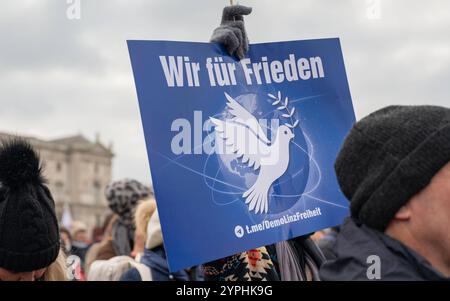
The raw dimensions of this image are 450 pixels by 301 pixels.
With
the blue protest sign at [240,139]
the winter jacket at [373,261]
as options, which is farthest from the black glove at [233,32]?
the winter jacket at [373,261]

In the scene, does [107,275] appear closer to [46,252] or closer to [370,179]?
[46,252]

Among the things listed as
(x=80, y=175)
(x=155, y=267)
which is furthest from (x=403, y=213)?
(x=80, y=175)

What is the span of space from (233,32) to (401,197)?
3.47 ft

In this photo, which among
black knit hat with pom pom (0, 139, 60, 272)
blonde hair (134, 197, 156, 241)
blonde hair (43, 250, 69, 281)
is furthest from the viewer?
blonde hair (134, 197, 156, 241)

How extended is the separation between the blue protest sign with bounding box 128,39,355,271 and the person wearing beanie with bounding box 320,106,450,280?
28.0 inches

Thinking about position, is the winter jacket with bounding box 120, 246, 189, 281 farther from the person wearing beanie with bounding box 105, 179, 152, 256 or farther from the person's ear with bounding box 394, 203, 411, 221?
the person's ear with bounding box 394, 203, 411, 221

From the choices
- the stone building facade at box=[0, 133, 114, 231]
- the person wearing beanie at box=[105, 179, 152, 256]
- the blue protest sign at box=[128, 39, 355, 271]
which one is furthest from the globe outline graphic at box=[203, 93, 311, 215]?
the stone building facade at box=[0, 133, 114, 231]

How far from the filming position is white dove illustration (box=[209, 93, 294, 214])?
2.98 metres

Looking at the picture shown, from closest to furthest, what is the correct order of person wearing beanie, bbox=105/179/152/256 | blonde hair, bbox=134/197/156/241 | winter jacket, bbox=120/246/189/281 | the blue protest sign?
the blue protest sign → winter jacket, bbox=120/246/189/281 → blonde hair, bbox=134/197/156/241 → person wearing beanie, bbox=105/179/152/256

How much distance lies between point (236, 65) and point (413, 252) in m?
1.13

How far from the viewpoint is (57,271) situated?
123 inches

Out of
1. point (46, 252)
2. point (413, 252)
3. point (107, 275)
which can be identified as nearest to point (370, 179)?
point (413, 252)

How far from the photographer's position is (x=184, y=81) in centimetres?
292

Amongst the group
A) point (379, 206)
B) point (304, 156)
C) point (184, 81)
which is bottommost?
point (379, 206)
